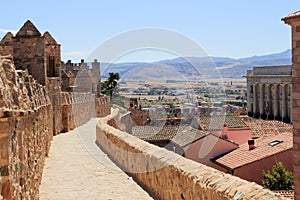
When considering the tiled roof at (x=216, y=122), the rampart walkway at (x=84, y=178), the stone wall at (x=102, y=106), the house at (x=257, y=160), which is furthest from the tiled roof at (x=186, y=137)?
the stone wall at (x=102, y=106)

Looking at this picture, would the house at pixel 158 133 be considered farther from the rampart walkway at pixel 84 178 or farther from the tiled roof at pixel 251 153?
the rampart walkway at pixel 84 178

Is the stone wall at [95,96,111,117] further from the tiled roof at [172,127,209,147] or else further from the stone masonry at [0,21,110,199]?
the tiled roof at [172,127,209,147]

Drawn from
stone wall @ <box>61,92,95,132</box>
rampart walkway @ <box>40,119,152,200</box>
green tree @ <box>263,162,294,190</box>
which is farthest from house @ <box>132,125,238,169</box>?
rampart walkway @ <box>40,119,152,200</box>

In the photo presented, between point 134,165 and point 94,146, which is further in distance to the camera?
point 94,146

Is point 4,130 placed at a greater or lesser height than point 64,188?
greater

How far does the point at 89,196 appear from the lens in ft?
29.1

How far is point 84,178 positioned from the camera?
1065 centimetres

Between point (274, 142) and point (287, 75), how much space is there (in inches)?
1261

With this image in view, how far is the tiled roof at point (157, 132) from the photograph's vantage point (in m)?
25.0

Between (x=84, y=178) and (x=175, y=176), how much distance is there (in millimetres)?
4151

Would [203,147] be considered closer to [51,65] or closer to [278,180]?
[278,180]

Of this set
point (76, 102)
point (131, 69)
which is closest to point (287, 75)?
point (131, 69)

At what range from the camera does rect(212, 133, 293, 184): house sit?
679 inches

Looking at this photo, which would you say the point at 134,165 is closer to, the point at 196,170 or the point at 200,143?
the point at 196,170
